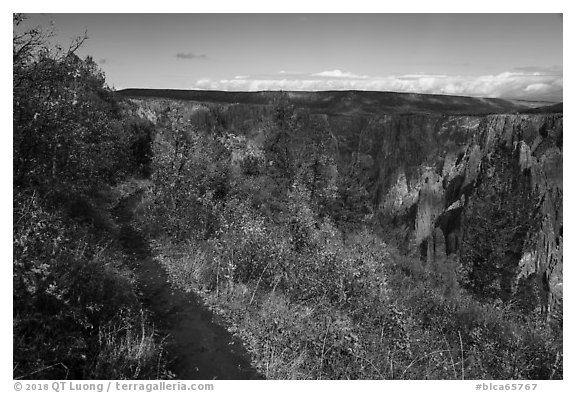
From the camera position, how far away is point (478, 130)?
3928 cm

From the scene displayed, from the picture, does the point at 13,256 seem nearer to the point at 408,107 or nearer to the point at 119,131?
the point at 119,131

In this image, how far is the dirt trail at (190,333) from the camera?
24.8 feet

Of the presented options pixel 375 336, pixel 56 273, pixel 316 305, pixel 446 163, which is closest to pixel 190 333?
pixel 316 305

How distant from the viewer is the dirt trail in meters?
7.55

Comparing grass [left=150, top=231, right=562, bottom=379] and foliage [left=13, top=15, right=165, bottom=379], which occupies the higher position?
foliage [left=13, top=15, right=165, bottom=379]

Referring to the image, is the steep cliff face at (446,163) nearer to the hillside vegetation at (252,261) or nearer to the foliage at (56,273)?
the hillside vegetation at (252,261)

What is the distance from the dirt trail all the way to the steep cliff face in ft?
85.1

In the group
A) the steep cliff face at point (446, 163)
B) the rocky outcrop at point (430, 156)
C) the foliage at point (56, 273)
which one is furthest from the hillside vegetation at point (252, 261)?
the steep cliff face at point (446, 163)

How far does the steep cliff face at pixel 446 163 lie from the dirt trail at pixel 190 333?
25939 millimetres

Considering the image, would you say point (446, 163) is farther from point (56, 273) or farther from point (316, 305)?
point (56, 273)

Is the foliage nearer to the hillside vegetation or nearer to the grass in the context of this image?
the hillside vegetation

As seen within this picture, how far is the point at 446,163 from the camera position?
41.2 meters

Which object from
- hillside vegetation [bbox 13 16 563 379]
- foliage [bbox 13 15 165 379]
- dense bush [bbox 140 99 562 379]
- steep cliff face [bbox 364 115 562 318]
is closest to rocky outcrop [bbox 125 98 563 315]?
steep cliff face [bbox 364 115 562 318]

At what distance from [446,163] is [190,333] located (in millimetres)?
38026
